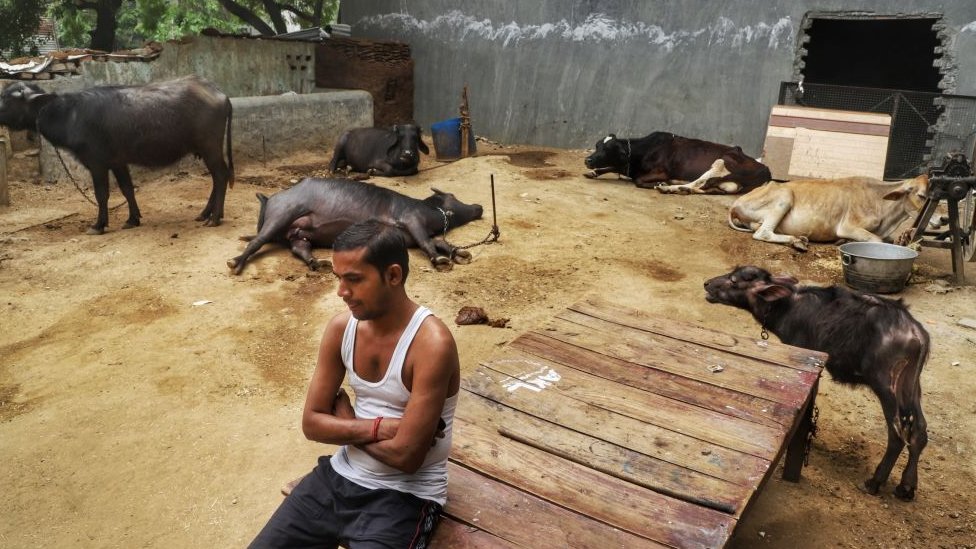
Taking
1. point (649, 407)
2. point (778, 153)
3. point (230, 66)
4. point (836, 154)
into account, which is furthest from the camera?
point (230, 66)

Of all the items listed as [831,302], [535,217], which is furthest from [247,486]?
[535,217]

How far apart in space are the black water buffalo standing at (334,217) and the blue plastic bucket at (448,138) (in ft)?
14.5

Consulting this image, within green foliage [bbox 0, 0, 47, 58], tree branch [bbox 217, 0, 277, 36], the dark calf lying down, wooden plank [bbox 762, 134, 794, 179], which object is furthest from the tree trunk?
the dark calf lying down

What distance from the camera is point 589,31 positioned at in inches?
489

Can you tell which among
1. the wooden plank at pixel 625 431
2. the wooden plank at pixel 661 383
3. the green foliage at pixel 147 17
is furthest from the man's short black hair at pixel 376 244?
the green foliage at pixel 147 17

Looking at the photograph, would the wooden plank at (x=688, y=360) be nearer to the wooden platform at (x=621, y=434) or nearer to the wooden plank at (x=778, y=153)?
the wooden platform at (x=621, y=434)

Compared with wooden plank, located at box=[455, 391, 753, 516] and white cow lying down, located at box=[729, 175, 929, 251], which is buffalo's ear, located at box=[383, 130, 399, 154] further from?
wooden plank, located at box=[455, 391, 753, 516]

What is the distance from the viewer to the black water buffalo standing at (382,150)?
10.6 meters

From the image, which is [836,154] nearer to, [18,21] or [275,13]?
[275,13]

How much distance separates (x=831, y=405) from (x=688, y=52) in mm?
8561

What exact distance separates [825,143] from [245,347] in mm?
8082

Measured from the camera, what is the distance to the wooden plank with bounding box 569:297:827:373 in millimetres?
3385

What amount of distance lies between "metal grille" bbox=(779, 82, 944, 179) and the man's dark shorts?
9825 mm

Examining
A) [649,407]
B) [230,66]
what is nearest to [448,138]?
[230,66]
